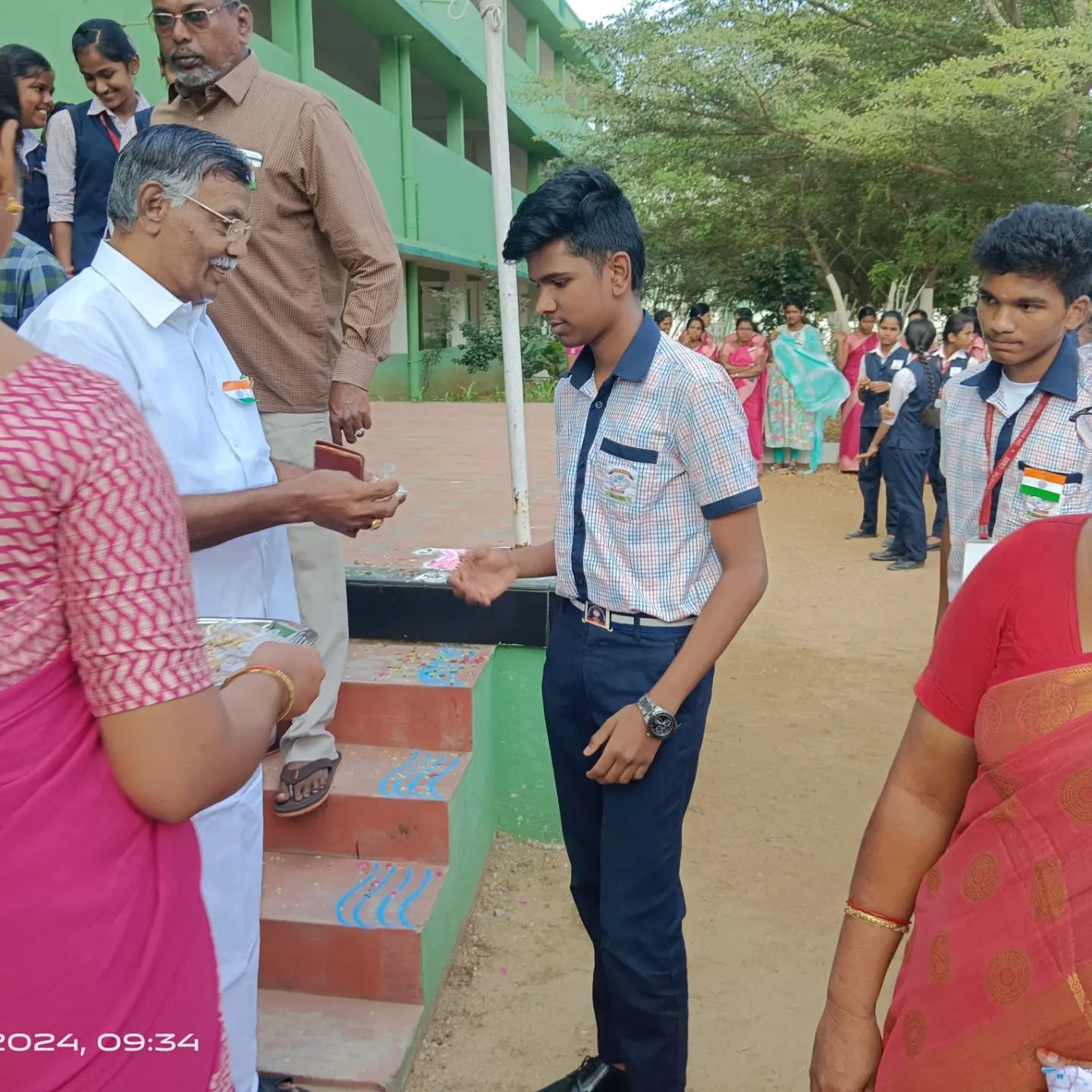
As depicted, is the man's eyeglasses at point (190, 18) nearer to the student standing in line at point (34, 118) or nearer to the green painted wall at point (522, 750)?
the student standing in line at point (34, 118)

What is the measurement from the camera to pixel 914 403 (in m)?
7.72

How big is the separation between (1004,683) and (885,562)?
706 centimetres

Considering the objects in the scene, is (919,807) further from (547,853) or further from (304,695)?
(547,853)

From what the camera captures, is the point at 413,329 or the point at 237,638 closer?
the point at 237,638

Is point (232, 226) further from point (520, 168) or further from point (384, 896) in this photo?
point (520, 168)

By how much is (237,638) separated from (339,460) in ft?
3.01

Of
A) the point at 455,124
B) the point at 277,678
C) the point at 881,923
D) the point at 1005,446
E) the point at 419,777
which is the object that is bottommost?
the point at 419,777

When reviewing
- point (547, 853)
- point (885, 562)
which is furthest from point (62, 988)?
point (885, 562)

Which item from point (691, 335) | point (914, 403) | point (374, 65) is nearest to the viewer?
point (914, 403)

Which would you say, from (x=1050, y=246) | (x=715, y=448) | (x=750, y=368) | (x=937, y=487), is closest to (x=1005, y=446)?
(x=1050, y=246)

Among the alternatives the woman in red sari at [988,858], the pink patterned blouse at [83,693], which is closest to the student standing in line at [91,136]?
the pink patterned blouse at [83,693]

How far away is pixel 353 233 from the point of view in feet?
8.73

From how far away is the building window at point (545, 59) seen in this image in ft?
80.2

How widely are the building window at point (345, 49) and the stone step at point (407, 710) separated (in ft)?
45.6
